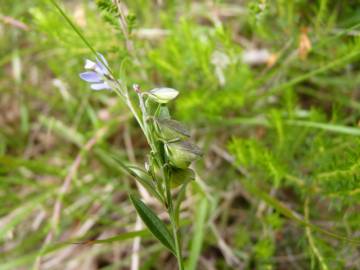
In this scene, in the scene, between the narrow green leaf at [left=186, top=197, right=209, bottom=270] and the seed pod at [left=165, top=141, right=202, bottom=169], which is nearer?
the seed pod at [left=165, top=141, right=202, bottom=169]

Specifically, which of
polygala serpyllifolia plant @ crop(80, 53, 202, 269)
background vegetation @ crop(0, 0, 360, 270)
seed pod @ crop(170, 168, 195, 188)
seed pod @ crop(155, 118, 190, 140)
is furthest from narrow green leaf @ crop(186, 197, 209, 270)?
seed pod @ crop(155, 118, 190, 140)

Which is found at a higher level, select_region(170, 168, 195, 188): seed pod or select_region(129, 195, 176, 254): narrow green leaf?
select_region(170, 168, 195, 188): seed pod

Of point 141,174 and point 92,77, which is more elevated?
point 92,77

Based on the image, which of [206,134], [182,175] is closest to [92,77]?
[182,175]

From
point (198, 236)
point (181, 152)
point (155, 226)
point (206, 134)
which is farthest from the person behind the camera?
point (206, 134)

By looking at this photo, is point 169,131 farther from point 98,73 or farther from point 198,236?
point 198,236

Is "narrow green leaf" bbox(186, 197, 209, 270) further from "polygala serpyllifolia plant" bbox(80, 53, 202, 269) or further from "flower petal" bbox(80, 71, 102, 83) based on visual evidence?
"flower petal" bbox(80, 71, 102, 83)

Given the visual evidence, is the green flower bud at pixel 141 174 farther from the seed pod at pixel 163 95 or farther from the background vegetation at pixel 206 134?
the background vegetation at pixel 206 134

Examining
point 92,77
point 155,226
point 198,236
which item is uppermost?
point 92,77
